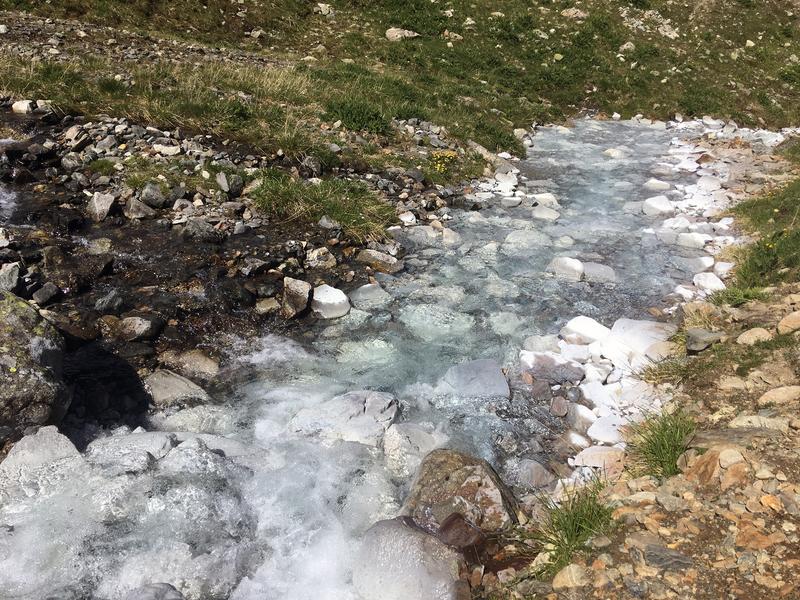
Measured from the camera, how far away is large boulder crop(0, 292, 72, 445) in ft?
14.4

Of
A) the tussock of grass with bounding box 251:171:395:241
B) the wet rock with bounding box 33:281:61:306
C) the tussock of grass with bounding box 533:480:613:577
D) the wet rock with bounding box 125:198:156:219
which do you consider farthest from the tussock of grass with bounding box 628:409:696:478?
the wet rock with bounding box 125:198:156:219

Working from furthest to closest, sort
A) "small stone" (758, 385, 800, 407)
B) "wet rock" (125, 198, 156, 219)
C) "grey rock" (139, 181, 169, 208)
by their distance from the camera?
"grey rock" (139, 181, 169, 208) < "wet rock" (125, 198, 156, 219) < "small stone" (758, 385, 800, 407)

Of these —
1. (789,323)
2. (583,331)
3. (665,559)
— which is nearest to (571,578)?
(665,559)

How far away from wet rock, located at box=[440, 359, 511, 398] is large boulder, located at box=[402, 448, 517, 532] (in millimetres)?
1260

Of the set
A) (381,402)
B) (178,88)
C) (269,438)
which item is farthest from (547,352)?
(178,88)

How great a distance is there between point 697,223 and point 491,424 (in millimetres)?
6570

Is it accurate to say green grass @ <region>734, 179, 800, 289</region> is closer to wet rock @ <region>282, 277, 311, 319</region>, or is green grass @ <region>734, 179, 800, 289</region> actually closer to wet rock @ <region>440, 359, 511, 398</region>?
wet rock @ <region>440, 359, 511, 398</region>

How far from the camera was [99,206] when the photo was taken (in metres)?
8.41

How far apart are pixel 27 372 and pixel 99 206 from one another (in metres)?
4.59

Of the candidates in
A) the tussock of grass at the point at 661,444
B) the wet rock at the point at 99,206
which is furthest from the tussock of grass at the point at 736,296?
the wet rock at the point at 99,206

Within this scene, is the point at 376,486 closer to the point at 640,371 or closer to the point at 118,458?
the point at 118,458

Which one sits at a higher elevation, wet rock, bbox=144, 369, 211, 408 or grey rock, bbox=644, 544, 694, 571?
grey rock, bbox=644, 544, 694, 571

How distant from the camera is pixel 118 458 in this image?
15.1 ft

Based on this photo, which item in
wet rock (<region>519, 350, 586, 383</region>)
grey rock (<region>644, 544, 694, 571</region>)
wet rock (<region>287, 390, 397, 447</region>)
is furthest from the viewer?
wet rock (<region>519, 350, 586, 383</region>)
